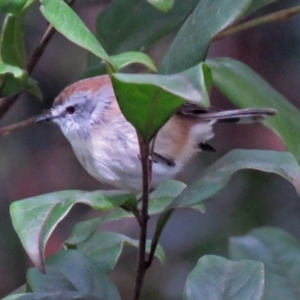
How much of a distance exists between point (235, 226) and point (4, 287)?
1062mm

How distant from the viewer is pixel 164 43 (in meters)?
2.87

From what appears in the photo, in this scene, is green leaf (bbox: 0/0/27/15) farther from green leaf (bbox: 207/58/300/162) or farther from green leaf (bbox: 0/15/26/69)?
green leaf (bbox: 207/58/300/162)

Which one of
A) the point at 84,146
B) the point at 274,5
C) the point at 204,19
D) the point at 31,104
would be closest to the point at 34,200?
the point at 204,19

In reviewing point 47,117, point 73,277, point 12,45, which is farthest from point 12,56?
point 47,117

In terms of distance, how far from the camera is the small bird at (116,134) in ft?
5.75

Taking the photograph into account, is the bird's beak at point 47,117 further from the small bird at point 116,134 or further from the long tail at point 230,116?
the long tail at point 230,116

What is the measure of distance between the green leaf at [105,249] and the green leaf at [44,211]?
1.14 ft

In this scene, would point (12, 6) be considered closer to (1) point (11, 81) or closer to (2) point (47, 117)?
(1) point (11, 81)

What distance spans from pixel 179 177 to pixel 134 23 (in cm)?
133

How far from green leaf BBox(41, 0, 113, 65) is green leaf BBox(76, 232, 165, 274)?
1.74 feet

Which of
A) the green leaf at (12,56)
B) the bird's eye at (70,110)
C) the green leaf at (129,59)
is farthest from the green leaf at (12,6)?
the bird's eye at (70,110)

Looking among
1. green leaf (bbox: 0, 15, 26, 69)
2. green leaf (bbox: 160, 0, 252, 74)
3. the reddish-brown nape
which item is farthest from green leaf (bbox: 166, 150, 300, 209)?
the reddish-brown nape

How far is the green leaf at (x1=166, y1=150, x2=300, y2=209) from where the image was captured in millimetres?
955

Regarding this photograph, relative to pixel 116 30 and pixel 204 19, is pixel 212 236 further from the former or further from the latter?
pixel 204 19
